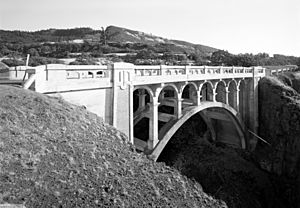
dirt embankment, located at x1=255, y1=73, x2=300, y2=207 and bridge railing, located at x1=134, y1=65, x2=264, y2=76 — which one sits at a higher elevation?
bridge railing, located at x1=134, y1=65, x2=264, y2=76

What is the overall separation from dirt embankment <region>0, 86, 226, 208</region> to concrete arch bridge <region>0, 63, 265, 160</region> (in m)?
1.09

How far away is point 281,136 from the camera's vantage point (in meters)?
23.0

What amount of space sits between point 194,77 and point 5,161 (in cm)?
1338

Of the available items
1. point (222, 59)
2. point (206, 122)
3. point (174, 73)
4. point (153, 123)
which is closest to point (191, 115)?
point (174, 73)

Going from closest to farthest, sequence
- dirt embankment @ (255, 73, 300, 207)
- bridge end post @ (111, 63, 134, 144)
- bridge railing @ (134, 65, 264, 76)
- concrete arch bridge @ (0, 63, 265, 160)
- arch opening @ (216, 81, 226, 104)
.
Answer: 1. concrete arch bridge @ (0, 63, 265, 160)
2. bridge end post @ (111, 63, 134, 144)
3. bridge railing @ (134, 65, 264, 76)
4. dirt embankment @ (255, 73, 300, 207)
5. arch opening @ (216, 81, 226, 104)

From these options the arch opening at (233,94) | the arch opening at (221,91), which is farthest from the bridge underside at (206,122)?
the arch opening at (233,94)

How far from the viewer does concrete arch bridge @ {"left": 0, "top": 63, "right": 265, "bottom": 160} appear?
949 centimetres

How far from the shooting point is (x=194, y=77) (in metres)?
16.8

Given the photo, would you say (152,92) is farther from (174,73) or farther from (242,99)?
(242,99)

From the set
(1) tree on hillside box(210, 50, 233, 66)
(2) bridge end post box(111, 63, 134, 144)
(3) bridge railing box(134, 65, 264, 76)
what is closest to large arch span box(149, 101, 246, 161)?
(3) bridge railing box(134, 65, 264, 76)

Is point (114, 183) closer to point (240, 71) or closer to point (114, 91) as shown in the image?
point (114, 91)

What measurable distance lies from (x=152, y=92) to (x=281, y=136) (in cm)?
1557

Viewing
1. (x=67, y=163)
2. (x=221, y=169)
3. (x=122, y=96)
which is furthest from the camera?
(x=221, y=169)

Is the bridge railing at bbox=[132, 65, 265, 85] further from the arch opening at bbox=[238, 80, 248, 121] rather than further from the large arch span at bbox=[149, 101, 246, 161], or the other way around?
the arch opening at bbox=[238, 80, 248, 121]
